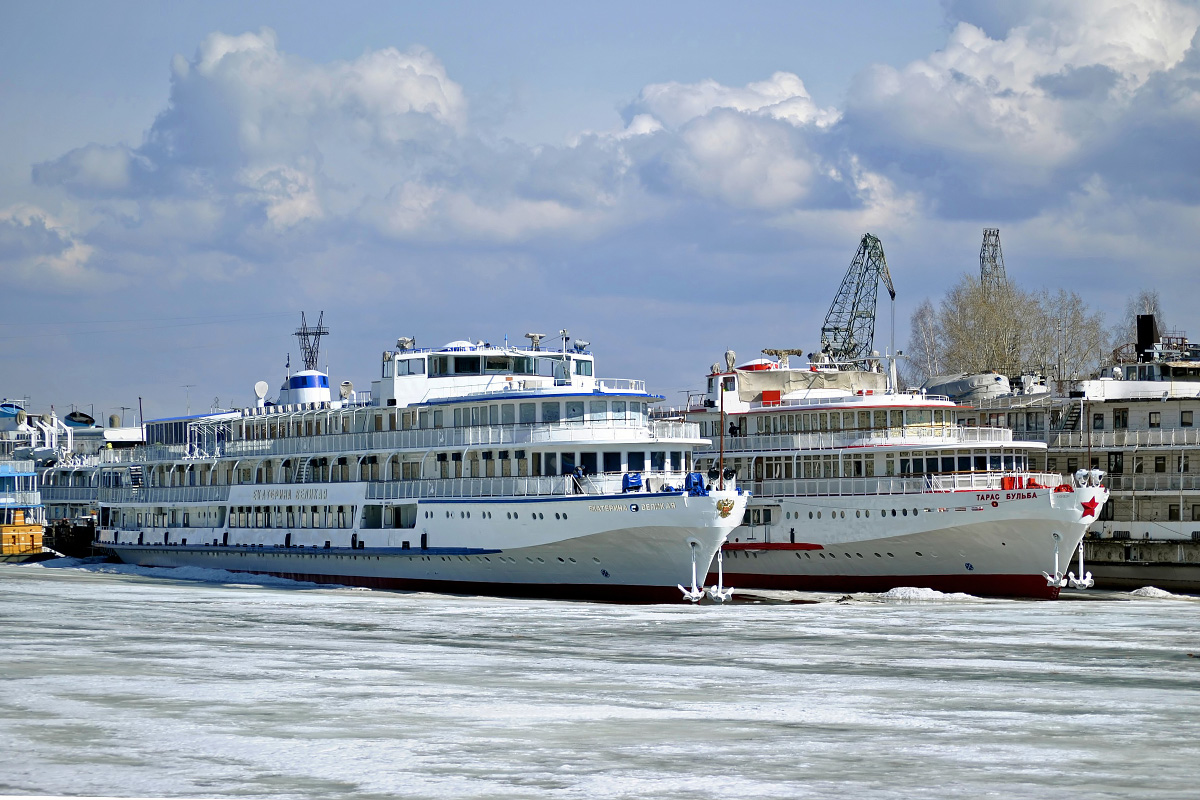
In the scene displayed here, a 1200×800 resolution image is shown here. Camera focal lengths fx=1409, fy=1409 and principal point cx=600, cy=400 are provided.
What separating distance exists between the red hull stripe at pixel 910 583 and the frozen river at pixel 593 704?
401 inches

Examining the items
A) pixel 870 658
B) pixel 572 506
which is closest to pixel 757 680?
pixel 870 658

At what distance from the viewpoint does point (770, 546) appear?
54281mm

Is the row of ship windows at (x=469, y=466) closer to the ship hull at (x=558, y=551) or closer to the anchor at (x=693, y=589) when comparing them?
the ship hull at (x=558, y=551)

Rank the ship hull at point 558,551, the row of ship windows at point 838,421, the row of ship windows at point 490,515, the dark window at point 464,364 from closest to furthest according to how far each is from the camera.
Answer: the ship hull at point 558,551
the row of ship windows at point 490,515
the dark window at point 464,364
the row of ship windows at point 838,421

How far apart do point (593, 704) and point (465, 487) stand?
2637 cm

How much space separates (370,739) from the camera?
1895 centimetres

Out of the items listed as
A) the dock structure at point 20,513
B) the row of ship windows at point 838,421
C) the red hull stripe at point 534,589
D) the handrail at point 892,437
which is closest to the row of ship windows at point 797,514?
the handrail at point 892,437

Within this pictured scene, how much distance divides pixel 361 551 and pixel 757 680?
2808 centimetres

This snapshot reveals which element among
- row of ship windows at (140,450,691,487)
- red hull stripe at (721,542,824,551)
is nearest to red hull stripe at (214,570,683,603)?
row of ship windows at (140,450,691,487)

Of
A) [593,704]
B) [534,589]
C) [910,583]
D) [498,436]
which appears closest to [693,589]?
[534,589]

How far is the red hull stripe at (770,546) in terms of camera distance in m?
53.2

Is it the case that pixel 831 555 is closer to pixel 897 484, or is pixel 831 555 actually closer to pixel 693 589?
pixel 897 484

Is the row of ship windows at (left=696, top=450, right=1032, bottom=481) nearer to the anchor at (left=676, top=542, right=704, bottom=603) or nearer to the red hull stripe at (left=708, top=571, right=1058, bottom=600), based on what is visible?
the red hull stripe at (left=708, top=571, right=1058, bottom=600)

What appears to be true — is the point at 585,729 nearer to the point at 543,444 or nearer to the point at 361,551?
the point at 543,444
